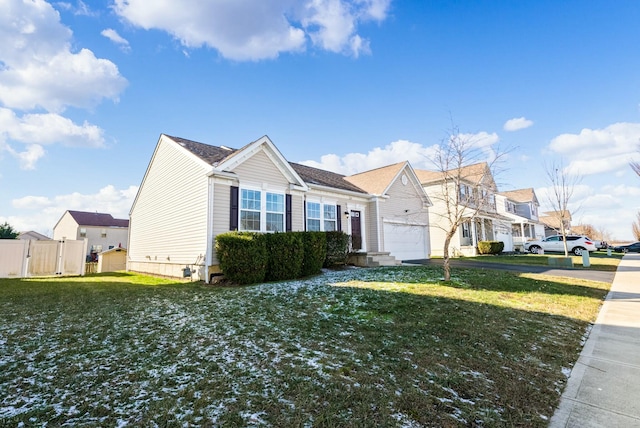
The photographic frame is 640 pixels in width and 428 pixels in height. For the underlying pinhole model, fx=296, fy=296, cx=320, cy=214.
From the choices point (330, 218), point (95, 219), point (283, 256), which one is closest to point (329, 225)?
point (330, 218)

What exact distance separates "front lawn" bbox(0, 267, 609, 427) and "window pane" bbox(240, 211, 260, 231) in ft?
14.1

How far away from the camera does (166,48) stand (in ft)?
37.6

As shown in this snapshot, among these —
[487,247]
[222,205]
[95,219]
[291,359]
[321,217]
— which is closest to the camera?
[291,359]

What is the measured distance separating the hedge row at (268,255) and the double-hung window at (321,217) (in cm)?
260

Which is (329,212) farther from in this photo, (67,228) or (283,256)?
(67,228)

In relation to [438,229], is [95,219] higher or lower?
higher

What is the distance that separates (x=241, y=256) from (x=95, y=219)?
153ft

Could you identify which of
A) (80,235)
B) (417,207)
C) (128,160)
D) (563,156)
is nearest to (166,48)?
(128,160)

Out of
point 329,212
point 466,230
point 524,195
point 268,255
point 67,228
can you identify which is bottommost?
point 268,255

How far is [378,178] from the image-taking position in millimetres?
18953

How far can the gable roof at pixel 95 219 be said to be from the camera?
42.5m

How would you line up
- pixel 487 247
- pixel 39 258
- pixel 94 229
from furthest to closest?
pixel 94 229
pixel 487 247
pixel 39 258

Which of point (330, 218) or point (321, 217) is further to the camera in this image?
point (330, 218)

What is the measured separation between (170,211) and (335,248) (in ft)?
25.0
